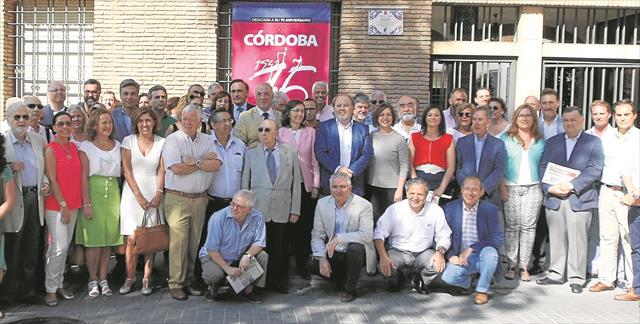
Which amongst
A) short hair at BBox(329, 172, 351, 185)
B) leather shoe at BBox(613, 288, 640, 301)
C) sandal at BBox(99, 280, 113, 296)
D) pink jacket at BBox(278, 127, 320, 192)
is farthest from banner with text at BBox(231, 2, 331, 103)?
leather shoe at BBox(613, 288, 640, 301)

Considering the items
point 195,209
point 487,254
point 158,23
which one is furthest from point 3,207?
point 158,23

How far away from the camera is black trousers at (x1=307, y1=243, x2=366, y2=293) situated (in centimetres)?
601

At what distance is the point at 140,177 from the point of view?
5945mm

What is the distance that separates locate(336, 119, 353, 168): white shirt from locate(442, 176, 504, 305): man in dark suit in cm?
113

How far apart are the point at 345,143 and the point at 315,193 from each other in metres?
0.60

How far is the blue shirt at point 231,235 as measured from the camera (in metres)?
5.82

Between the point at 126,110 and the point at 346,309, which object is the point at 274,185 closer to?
the point at 346,309

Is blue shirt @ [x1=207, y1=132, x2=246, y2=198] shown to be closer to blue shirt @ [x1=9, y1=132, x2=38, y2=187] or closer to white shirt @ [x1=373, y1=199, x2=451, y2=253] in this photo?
white shirt @ [x1=373, y1=199, x2=451, y2=253]

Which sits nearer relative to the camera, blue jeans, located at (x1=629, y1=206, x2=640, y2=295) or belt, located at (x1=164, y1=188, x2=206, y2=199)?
belt, located at (x1=164, y1=188, x2=206, y2=199)

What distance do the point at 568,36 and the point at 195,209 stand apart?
770cm

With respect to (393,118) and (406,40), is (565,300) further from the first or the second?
(406,40)

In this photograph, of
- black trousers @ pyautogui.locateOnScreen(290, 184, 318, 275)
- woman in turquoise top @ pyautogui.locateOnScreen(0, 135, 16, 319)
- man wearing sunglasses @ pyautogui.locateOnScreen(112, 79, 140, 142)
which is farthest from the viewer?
man wearing sunglasses @ pyautogui.locateOnScreen(112, 79, 140, 142)

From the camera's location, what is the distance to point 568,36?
10.9m

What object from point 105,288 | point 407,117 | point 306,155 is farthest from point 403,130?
point 105,288
